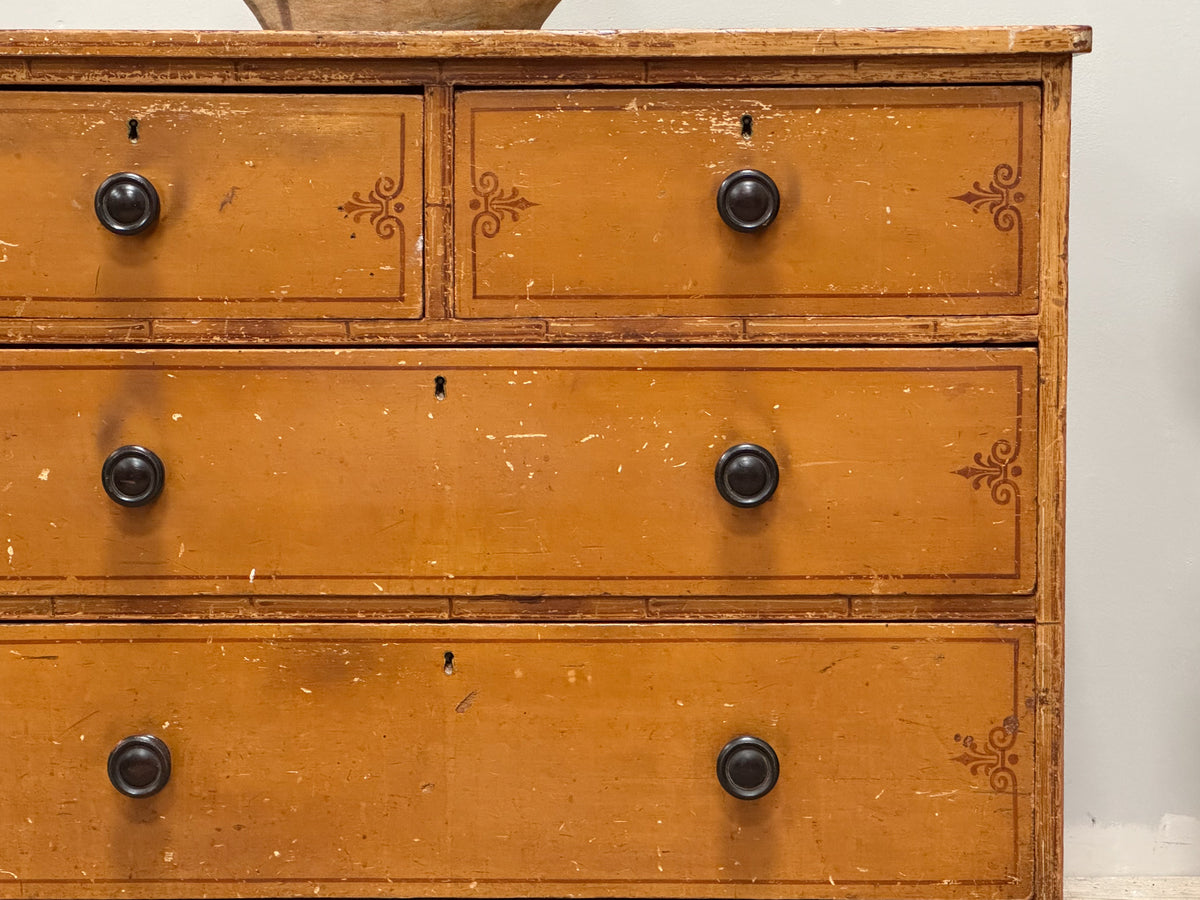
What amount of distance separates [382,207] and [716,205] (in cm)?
34

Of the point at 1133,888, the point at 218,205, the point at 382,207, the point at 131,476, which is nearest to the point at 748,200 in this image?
the point at 382,207

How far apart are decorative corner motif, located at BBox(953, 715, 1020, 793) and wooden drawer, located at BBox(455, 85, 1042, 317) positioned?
1.40ft

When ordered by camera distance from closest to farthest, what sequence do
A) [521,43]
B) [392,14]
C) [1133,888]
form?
[521,43] < [392,14] < [1133,888]

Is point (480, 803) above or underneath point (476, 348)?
underneath

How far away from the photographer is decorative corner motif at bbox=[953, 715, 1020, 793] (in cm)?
112

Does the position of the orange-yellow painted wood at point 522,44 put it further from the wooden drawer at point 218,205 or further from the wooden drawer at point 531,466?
the wooden drawer at point 531,466

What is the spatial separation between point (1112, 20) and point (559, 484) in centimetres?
122

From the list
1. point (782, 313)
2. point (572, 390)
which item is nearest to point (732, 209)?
point (782, 313)

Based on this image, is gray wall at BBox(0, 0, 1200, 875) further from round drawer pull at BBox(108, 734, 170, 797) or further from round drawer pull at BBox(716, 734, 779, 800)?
round drawer pull at BBox(108, 734, 170, 797)

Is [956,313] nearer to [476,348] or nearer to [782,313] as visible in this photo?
[782,313]

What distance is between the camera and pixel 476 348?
44.1 inches

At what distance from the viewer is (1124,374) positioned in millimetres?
1717

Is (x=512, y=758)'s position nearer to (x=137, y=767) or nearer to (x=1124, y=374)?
(x=137, y=767)

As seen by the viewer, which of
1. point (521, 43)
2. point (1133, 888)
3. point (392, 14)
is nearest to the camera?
point (521, 43)
